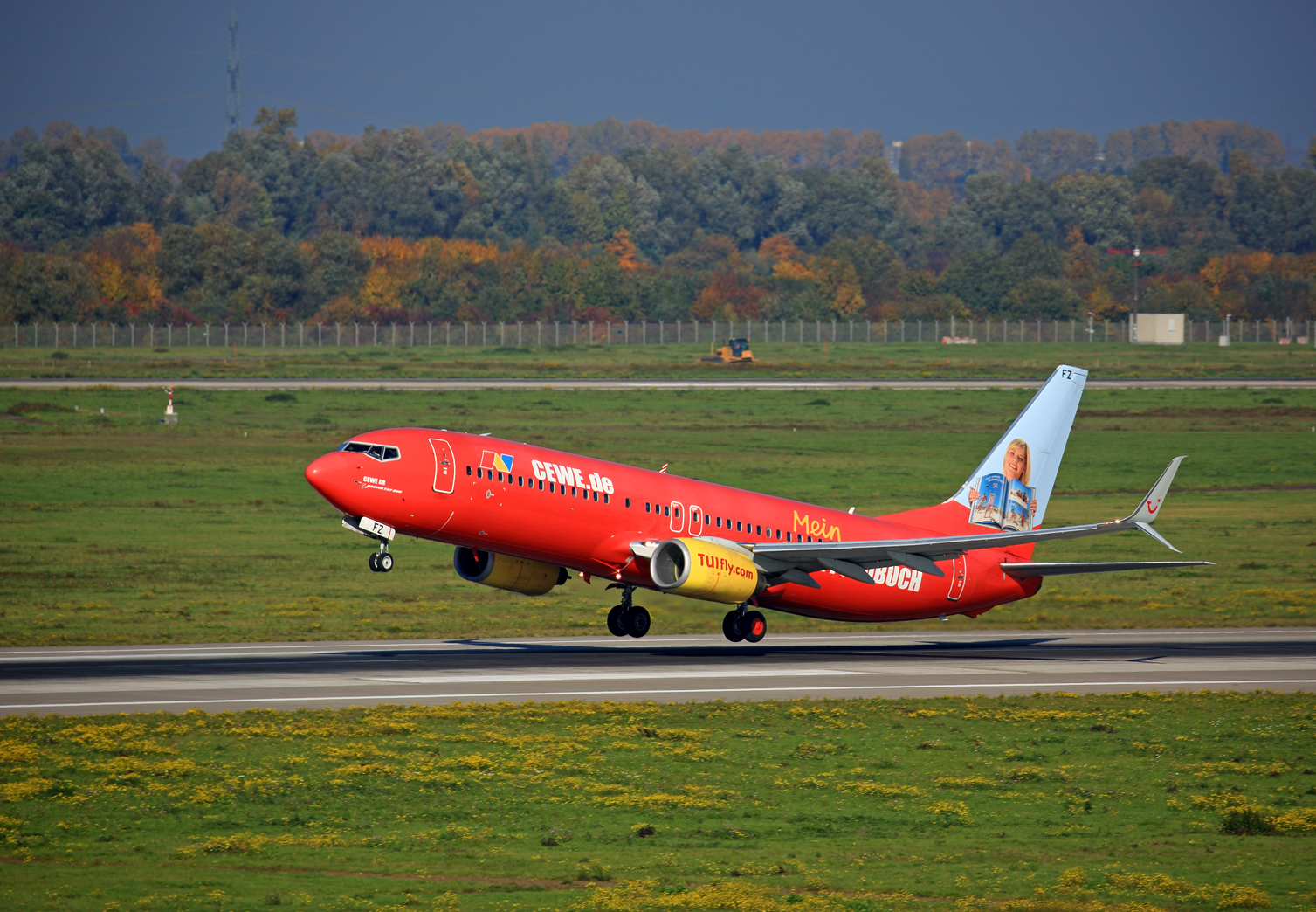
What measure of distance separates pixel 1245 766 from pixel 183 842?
68.5 feet

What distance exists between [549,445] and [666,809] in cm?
7985

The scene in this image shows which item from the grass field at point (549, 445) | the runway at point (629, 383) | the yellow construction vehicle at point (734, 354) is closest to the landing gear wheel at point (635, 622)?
the grass field at point (549, 445)

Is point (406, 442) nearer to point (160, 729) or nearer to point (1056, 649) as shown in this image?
point (160, 729)

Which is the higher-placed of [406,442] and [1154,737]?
[406,442]

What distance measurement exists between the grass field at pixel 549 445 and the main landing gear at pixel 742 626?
31.6 inches

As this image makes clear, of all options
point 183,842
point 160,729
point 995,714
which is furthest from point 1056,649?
point 183,842

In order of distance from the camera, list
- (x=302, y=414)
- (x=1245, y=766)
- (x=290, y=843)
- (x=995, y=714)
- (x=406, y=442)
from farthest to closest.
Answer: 1. (x=302, y=414)
2. (x=406, y=442)
3. (x=995, y=714)
4. (x=1245, y=766)
5. (x=290, y=843)

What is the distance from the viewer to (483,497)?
4375 cm

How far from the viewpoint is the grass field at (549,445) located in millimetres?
58219

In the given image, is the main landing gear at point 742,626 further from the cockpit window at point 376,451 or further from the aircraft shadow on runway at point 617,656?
the cockpit window at point 376,451

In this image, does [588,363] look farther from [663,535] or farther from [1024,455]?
[663,535]

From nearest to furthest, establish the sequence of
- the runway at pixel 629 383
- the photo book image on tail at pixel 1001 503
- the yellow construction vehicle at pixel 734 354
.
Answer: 1. the photo book image on tail at pixel 1001 503
2. the runway at pixel 629 383
3. the yellow construction vehicle at pixel 734 354

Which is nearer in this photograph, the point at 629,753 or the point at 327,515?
the point at 629,753

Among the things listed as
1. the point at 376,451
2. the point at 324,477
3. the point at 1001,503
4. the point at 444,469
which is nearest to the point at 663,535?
the point at 444,469
